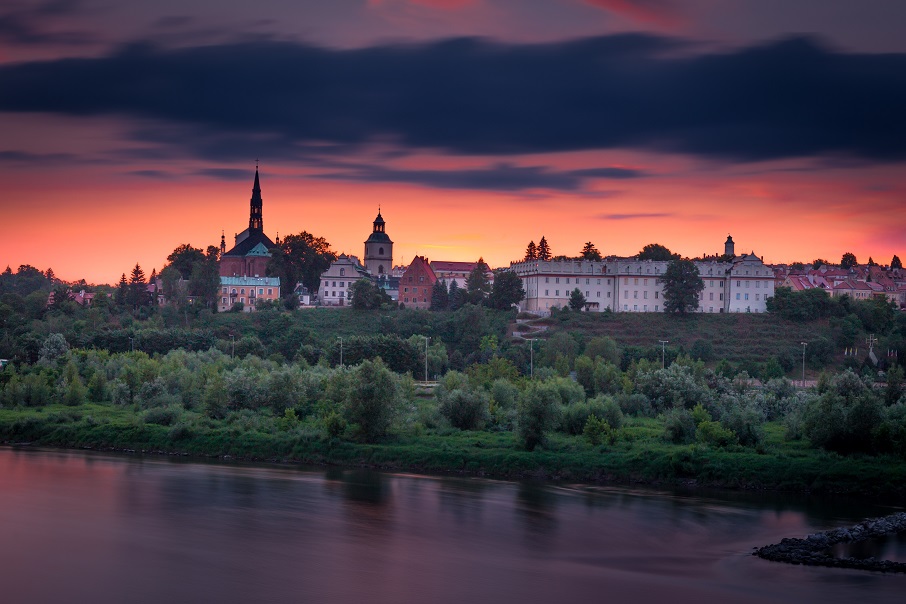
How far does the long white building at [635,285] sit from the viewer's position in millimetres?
84125

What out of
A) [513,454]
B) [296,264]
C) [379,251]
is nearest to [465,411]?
[513,454]

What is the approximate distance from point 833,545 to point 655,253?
230ft

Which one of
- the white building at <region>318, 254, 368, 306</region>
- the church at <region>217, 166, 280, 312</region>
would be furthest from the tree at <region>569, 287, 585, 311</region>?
the church at <region>217, 166, 280, 312</region>

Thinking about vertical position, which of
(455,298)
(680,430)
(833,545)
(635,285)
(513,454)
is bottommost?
(833,545)

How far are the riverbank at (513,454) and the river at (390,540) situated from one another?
122 centimetres

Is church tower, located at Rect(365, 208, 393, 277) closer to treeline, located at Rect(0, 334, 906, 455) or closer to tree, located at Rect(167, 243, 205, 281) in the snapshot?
tree, located at Rect(167, 243, 205, 281)

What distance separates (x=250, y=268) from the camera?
99.9 metres

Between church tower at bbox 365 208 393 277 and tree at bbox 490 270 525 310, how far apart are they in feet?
84.6

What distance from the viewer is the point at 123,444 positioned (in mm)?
42781

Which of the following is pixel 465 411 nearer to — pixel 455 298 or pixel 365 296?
pixel 365 296

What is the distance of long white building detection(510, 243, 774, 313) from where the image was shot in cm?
8412

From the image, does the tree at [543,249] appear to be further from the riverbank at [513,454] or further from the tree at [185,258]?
the riverbank at [513,454]

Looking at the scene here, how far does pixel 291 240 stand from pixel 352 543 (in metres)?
75.6

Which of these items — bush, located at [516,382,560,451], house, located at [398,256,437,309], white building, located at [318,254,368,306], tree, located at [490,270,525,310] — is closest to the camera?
bush, located at [516,382,560,451]
